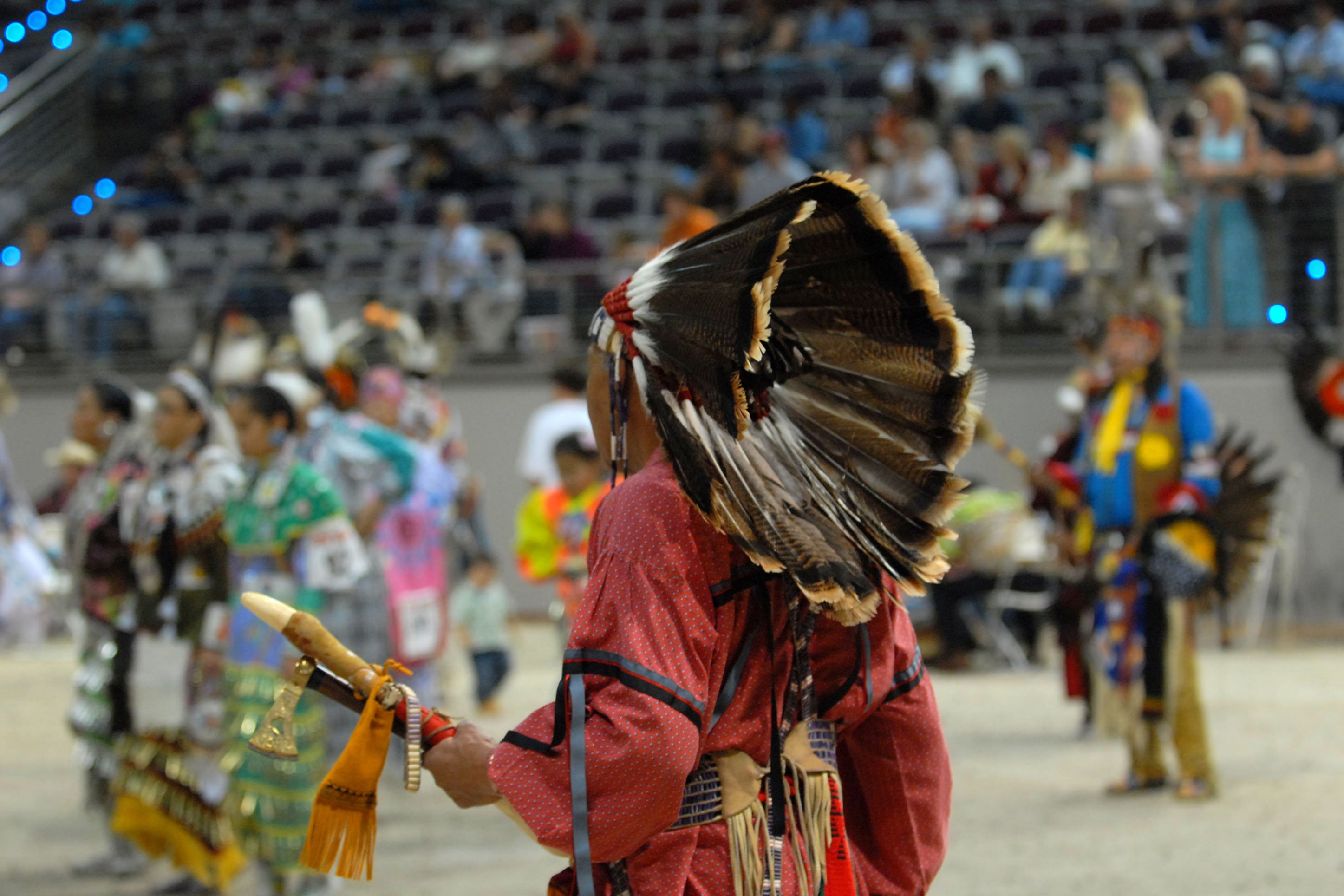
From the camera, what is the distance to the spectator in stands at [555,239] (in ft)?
40.0

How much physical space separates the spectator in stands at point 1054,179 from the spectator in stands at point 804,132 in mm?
2106

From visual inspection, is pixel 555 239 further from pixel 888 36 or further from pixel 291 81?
pixel 291 81

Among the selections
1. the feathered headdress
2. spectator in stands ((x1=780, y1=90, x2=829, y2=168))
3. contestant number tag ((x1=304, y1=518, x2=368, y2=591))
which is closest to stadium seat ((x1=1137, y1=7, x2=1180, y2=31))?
spectator in stands ((x1=780, y1=90, x2=829, y2=168))

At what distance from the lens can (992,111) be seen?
12180 mm

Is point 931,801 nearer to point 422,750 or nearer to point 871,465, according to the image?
point 871,465

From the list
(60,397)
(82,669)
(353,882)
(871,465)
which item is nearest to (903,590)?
(871,465)

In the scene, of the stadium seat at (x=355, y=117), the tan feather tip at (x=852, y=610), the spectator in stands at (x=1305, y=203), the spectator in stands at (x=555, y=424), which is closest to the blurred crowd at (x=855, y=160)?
the spectator in stands at (x=1305, y=203)

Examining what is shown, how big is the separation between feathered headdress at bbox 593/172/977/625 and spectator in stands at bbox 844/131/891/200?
938 centimetres

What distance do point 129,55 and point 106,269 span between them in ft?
15.9

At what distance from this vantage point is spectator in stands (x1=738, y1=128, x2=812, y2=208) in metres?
11.8

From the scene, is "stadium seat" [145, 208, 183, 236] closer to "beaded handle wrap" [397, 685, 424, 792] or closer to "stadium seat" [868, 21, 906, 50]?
"stadium seat" [868, 21, 906, 50]

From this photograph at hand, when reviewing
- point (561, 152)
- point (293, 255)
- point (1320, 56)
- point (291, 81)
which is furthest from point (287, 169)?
point (1320, 56)

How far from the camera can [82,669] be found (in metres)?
5.29

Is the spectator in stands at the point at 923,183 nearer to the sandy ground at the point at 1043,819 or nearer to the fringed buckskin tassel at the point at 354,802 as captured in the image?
the sandy ground at the point at 1043,819
